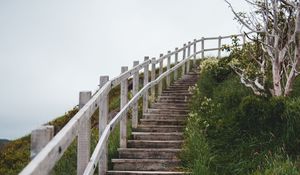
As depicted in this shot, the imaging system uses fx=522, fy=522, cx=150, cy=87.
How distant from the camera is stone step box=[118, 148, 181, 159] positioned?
33.7 ft

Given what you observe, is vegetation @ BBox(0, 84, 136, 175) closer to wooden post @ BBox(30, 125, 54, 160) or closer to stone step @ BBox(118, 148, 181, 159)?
stone step @ BBox(118, 148, 181, 159)

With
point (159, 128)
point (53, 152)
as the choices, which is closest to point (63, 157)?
point (159, 128)

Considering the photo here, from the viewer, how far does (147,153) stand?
33.9ft

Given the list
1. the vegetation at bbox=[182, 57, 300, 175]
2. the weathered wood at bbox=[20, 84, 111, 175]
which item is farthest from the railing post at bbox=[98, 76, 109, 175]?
the weathered wood at bbox=[20, 84, 111, 175]

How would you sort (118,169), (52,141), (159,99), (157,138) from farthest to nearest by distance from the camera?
(159,99) → (157,138) → (118,169) → (52,141)

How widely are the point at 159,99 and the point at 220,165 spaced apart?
7.28 m

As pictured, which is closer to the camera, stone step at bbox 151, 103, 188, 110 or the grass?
the grass

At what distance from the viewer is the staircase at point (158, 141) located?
9.59m

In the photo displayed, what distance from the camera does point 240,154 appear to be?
884 cm

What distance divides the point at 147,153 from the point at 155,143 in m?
0.71

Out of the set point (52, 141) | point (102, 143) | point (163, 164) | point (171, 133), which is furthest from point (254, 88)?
point (52, 141)

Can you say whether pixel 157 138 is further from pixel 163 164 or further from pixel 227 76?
pixel 227 76

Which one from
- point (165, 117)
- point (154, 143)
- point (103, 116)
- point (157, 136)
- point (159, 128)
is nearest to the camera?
point (103, 116)

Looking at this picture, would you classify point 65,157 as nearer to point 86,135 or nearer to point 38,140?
point 86,135
